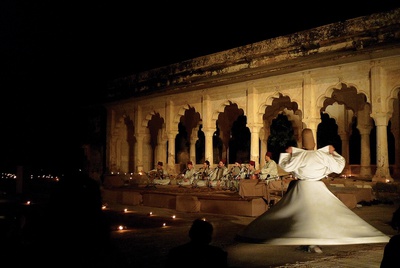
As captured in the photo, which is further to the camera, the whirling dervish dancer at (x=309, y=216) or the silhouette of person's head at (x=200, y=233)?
the whirling dervish dancer at (x=309, y=216)

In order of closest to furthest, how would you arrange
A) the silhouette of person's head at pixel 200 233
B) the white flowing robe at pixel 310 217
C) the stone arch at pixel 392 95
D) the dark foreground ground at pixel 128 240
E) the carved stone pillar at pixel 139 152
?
the silhouette of person's head at pixel 200 233, the dark foreground ground at pixel 128 240, the white flowing robe at pixel 310 217, the stone arch at pixel 392 95, the carved stone pillar at pixel 139 152

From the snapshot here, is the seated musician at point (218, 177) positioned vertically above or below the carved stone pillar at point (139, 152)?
below

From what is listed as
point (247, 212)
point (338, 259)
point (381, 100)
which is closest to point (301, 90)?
point (381, 100)

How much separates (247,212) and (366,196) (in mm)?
4122

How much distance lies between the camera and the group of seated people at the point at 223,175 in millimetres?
14266

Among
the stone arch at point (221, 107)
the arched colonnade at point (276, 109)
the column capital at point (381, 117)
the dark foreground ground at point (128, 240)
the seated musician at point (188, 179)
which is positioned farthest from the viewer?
the stone arch at point (221, 107)

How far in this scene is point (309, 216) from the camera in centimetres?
573

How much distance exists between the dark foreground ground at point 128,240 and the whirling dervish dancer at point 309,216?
2.25ft

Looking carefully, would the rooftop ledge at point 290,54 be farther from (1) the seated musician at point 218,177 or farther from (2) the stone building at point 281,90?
(1) the seated musician at point 218,177

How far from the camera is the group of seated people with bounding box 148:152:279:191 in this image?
1427 cm

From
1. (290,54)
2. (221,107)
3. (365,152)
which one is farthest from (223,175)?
(365,152)

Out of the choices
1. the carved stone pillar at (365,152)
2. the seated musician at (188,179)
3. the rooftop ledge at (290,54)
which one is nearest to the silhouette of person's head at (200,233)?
the rooftop ledge at (290,54)

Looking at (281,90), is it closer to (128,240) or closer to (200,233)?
(128,240)

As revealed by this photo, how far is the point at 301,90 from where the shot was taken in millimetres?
16016
